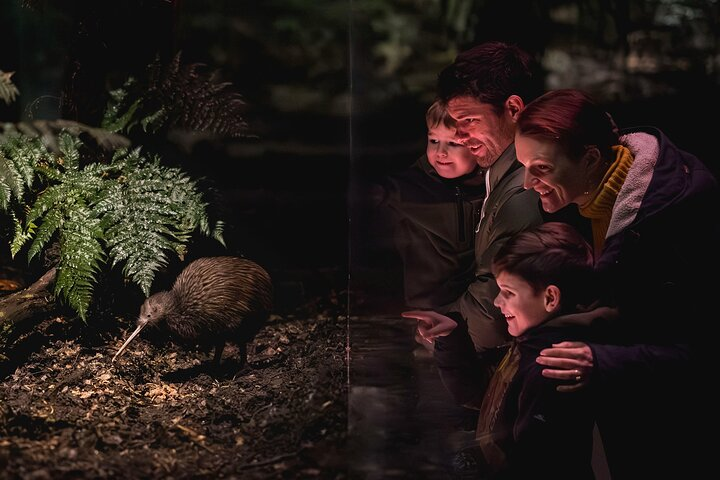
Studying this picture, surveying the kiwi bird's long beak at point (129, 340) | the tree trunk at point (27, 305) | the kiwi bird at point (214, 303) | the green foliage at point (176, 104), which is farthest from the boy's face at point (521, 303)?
the tree trunk at point (27, 305)

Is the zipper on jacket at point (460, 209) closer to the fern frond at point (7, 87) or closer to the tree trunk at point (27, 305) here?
the tree trunk at point (27, 305)

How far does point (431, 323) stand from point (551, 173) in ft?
1.65

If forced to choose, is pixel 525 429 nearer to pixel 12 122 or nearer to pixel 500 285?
pixel 500 285

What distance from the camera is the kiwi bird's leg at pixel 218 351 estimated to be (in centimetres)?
224

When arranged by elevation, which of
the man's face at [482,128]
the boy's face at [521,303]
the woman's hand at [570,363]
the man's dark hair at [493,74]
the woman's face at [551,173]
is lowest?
the woman's hand at [570,363]

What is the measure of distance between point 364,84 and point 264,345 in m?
0.96

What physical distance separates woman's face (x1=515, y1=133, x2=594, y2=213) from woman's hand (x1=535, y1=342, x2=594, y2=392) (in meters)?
0.35

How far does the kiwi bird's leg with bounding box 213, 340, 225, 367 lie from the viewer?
2.24 meters

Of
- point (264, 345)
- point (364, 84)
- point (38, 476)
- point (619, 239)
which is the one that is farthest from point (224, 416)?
point (619, 239)

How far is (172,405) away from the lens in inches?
83.4

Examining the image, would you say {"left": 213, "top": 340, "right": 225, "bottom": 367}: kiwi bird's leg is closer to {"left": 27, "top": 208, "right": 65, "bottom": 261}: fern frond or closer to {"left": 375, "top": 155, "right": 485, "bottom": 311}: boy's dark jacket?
{"left": 27, "top": 208, "right": 65, "bottom": 261}: fern frond

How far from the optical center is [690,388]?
1.74m

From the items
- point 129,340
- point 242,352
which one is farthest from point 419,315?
point 129,340

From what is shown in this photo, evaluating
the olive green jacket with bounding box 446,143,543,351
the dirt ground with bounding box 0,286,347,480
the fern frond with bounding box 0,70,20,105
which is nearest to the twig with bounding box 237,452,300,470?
the dirt ground with bounding box 0,286,347,480
